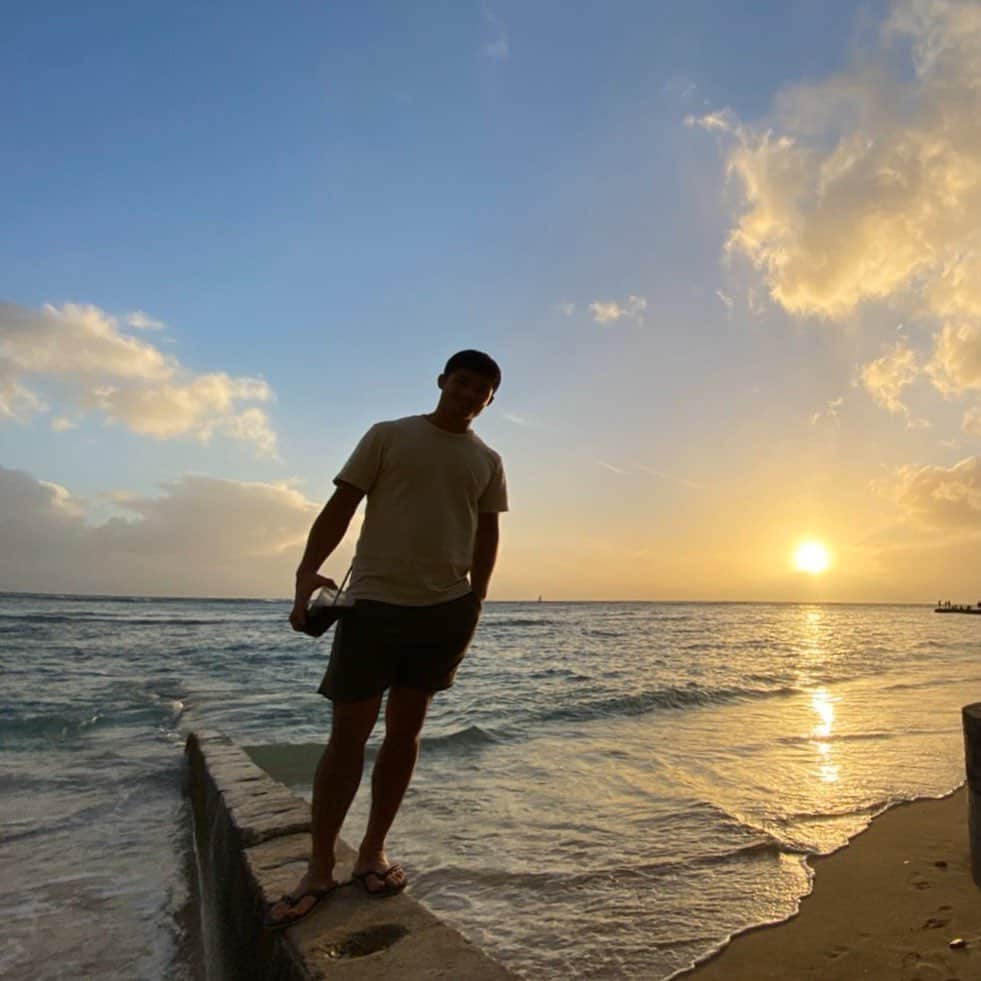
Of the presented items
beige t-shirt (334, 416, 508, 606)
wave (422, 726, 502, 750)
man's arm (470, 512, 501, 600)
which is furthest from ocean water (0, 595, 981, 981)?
beige t-shirt (334, 416, 508, 606)

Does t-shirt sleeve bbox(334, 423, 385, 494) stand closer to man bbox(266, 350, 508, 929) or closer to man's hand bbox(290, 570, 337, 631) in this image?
man bbox(266, 350, 508, 929)

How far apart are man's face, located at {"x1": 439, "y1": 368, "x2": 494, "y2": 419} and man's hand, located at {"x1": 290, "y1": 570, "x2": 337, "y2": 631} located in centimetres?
79

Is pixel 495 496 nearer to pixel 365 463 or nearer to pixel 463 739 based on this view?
pixel 365 463

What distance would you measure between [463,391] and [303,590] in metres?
0.94

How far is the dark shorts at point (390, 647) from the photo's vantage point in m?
2.43

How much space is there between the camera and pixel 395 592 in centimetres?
246

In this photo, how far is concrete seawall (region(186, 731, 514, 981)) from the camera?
189 cm

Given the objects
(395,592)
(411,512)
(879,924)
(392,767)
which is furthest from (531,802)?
(411,512)

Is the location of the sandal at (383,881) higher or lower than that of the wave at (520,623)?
higher

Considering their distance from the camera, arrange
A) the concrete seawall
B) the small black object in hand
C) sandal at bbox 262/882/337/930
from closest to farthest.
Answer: the concrete seawall
sandal at bbox 262/882/337/930
the small black object in hand

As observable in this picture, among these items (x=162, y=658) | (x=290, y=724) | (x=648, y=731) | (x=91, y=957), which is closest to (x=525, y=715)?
(x=648, y=731)

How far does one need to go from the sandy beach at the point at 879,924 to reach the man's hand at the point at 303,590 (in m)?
2.35

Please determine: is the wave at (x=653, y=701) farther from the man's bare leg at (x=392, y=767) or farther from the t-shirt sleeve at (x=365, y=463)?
the t-shirt sleeve at (x=365, y=463)

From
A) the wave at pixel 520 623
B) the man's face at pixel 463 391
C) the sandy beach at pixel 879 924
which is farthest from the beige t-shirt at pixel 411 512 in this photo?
the wave at pixel 520 623
